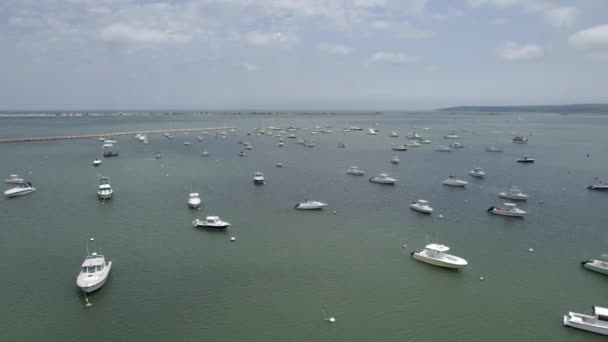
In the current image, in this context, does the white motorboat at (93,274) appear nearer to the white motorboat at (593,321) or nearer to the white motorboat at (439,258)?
the white motorboat at (439,258)

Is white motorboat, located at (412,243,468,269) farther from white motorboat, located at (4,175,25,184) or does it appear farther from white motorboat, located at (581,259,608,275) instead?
white motorboat, located at (4,175,25,184)

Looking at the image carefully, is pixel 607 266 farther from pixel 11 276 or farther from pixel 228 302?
pixel 11 276

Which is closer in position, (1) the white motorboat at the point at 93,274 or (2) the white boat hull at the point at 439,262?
(1) the white motorboat at the point at 93,274

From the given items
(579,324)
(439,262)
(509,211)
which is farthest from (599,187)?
(579,324)

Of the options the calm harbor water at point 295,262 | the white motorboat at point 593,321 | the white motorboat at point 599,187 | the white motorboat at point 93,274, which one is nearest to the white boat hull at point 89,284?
the white motorboat at point 93,274

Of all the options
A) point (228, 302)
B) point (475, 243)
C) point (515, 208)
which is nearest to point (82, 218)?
point (228, 302)

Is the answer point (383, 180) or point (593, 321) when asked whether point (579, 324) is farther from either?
point (383, 180)

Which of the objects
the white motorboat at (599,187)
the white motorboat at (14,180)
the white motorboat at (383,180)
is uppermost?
the white motorboat at (599,187)
